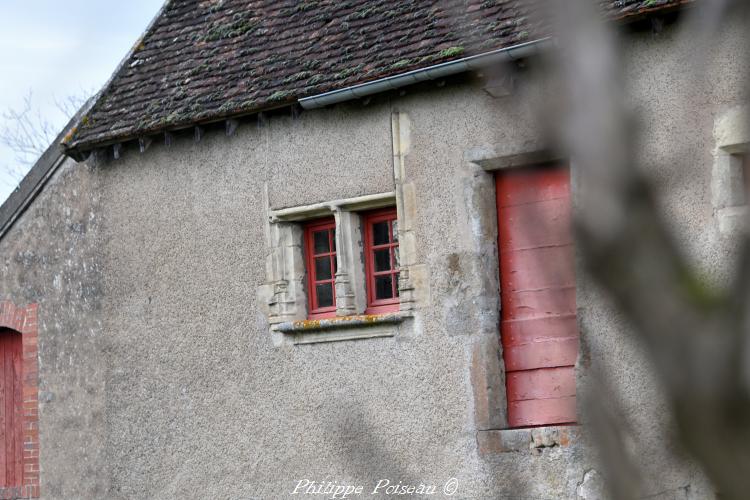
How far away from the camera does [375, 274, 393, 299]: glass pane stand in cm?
939

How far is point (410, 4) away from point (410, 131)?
43.6 inches

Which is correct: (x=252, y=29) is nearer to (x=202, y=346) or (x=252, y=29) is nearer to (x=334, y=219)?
(x=334, y=219)

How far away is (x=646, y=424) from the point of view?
7.68 m

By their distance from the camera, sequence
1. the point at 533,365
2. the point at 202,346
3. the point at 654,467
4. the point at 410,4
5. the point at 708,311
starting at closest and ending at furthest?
1. the point at 708,311
2. the point at 654,467
3. the point at 533,365
4. the point at 410,4
5. the point at 202,346

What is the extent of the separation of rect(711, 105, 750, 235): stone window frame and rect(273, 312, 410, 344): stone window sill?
2387mm

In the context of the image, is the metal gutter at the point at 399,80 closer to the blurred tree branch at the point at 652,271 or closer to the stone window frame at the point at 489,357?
the stone window frame at the point at 489,357

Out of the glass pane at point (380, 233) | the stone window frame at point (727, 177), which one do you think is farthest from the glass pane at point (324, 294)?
the stone window frame at point (727, 177)

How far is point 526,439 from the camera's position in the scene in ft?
26.8

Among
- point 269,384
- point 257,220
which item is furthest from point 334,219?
point 269,384

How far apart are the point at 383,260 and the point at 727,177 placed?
114 inches

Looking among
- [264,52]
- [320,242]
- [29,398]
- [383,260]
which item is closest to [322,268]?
[320,242]

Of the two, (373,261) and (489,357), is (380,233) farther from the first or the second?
(489,357)

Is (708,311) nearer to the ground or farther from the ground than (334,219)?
nearer to the ground

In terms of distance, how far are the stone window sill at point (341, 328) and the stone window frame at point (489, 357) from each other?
0.67 m
